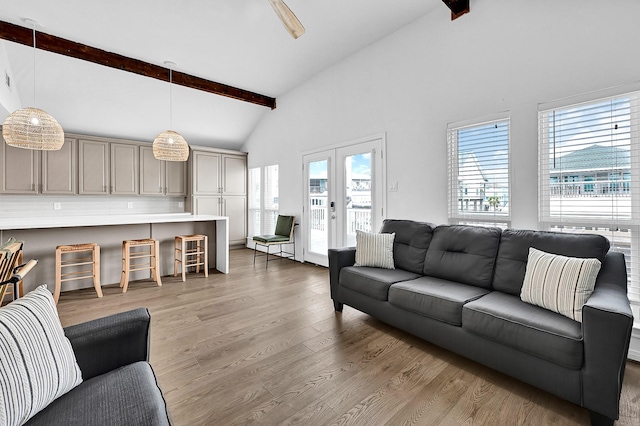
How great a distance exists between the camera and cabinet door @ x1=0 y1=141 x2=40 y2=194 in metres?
4.91

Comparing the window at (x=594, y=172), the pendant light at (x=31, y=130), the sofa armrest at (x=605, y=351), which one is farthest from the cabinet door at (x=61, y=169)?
the sofa armrest at (x=605, y=351)

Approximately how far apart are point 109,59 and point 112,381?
4.83 m

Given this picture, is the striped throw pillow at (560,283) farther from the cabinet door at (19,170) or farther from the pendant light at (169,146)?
the cabinet door at (19,170)

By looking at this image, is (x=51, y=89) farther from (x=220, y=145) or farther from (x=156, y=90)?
(x=220, y=145)

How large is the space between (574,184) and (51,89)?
275 inches

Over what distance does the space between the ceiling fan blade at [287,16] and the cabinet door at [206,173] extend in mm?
4518

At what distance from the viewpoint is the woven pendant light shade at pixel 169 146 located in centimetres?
431

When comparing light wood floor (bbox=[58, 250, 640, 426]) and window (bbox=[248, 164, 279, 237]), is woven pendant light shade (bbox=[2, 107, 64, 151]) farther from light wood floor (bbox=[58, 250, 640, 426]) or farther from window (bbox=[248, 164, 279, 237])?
window (bbox=[248, 164, 279, 237])

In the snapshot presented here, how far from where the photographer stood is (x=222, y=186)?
699cm

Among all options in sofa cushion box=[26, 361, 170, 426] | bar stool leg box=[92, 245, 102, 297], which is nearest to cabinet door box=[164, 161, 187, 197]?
bar stool leg box=[92, 245, 102, 297]

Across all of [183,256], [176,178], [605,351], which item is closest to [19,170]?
[176,178]

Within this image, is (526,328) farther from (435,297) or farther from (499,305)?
(435,297)

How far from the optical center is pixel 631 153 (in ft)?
7.32

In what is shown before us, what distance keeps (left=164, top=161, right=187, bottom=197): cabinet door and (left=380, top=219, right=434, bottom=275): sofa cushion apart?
17.3ft
